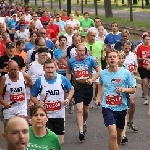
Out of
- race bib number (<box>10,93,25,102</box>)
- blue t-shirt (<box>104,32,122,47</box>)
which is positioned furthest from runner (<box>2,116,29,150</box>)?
blue t-shirt (<box>104,32,122,47</box>)

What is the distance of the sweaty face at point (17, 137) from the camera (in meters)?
4.41

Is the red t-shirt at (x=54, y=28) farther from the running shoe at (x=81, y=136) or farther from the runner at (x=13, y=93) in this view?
the runner at (x=13, y=93)

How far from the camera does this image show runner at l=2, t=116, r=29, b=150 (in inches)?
174

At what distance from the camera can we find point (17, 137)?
4.45 m

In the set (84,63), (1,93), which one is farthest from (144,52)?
(1,93)

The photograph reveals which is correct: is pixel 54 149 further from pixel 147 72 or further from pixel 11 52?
pixel 147 72

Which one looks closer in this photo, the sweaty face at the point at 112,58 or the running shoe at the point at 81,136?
the sweaty face at the point at 112,58

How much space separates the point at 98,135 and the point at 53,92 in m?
2.94

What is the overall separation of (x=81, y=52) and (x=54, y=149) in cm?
511

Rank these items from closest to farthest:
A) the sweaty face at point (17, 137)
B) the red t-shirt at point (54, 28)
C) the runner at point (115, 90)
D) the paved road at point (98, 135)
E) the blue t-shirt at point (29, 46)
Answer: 1. the sweaty face at point (17, 137)
2. the runner at point (115, 90)
3. the paved road at point (98, 135)
4. the blue t-shirt at point (29, 46)
5. the red t-shirt at point (54, 28)

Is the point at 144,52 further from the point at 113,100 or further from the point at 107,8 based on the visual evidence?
the point at 107,8

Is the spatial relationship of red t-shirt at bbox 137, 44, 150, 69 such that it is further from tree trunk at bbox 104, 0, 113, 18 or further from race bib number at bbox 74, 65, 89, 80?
tree trunk at bbox 104, 0, 113, 18

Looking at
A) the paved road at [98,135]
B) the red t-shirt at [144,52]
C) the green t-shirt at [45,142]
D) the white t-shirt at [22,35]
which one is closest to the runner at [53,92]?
the paved road at [98,135]

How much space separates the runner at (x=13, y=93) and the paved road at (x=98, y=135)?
935mm
